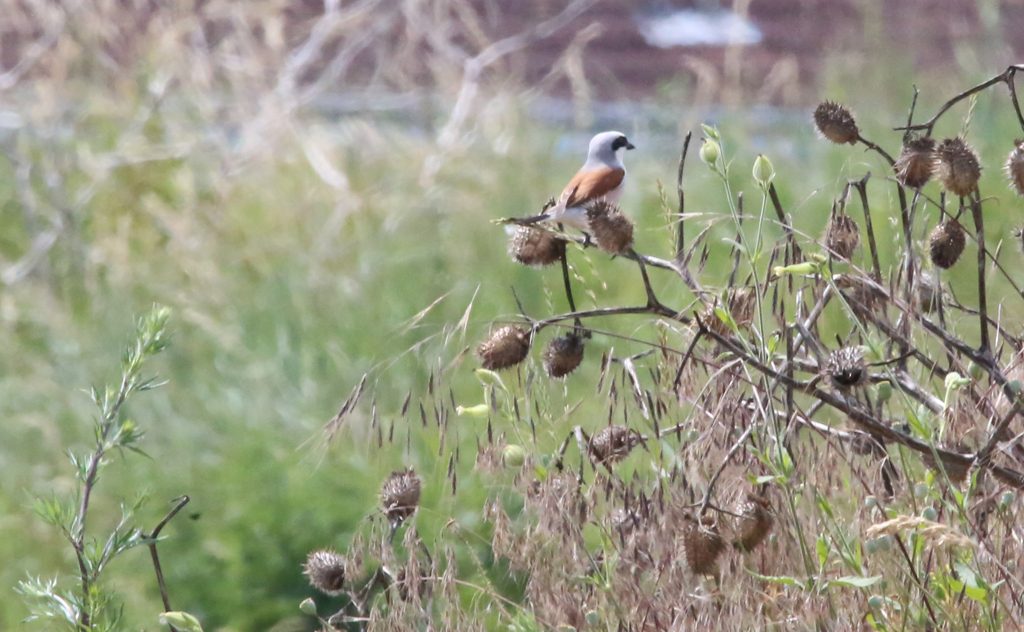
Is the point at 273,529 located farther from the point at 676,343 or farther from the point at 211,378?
the point at 676,343

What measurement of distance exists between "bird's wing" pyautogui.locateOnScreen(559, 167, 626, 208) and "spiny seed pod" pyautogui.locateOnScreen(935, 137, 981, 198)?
0.94 m

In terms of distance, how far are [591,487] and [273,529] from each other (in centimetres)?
237

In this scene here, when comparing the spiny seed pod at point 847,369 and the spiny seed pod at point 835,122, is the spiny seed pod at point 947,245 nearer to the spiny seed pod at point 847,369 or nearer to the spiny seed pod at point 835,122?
the spiny seed pod at point 835,122

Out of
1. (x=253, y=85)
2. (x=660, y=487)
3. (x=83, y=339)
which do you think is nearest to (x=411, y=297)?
(x=83, y=339)

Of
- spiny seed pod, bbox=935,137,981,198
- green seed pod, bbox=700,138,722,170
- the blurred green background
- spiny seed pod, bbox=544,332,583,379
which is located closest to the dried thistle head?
spiny seed pod, bbox=544,332,583,379

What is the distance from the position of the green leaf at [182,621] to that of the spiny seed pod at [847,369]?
33.1 inches

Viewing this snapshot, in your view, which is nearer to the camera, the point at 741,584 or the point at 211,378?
the point at 741,584

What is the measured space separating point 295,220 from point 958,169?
505cm

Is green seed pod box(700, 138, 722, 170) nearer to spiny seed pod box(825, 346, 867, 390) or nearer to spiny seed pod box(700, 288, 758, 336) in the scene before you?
spiny seed pod box(700, 288, 758, 336)

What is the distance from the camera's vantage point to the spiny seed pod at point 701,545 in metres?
1.95

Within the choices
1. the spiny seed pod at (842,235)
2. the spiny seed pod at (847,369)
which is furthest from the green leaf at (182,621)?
the spiny seed pod at (842,235)

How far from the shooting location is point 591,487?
2.03 meters

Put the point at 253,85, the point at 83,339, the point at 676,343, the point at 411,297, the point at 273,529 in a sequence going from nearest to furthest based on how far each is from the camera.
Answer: the point at 676,343 < the point at 273,529 < the point at 411,297 < the point at 83,339 < the point at 253,85

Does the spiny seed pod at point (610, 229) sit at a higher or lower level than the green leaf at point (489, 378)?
higher
